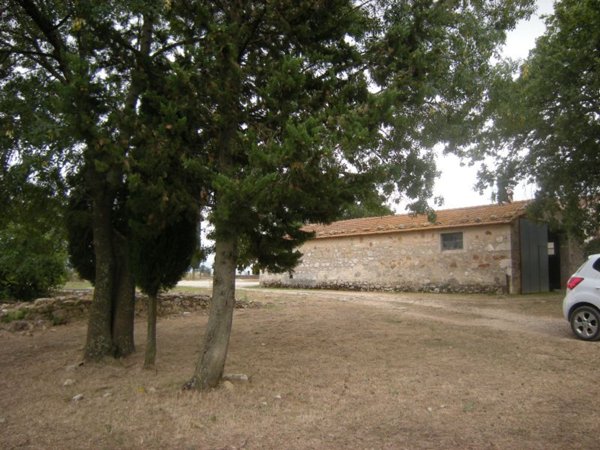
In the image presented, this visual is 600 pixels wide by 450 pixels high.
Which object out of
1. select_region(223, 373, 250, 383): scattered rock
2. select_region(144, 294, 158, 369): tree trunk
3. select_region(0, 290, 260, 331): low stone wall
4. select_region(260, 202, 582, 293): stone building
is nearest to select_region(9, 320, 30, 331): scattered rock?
select_region(0, 290, 260, 331): low stone wall

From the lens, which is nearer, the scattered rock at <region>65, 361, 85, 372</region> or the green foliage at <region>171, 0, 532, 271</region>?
the green foliage at <region>171, 0, 532, 271</region>

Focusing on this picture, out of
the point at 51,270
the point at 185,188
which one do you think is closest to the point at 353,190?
the point at 185,188

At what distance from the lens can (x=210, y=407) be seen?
14.5 feet

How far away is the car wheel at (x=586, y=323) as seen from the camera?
7531mm

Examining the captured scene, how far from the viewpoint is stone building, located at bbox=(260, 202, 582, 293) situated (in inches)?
653

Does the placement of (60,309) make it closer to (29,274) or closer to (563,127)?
(29,274)

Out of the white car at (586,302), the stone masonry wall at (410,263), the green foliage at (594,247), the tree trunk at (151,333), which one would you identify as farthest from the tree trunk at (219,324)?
the stone masonry wall at (410,263)

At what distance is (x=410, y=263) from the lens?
18719 mm

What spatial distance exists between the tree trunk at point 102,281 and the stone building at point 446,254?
35.9ft

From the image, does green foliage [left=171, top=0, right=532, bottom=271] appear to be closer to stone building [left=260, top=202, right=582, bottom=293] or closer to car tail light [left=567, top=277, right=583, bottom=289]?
car tail light [left=567, top=277, right=583, bottom=289]

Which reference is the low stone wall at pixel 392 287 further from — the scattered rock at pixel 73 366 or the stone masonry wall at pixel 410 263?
the scattered rock at pixel 73 366

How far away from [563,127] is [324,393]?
35.2 ft

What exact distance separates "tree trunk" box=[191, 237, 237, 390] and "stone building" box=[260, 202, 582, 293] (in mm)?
11907

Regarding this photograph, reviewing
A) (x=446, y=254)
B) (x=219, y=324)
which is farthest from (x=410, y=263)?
(x=219, y=324)
